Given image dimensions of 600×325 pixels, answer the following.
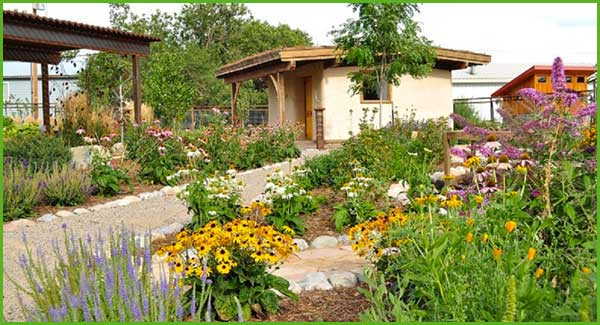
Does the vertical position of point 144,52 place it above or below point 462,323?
above

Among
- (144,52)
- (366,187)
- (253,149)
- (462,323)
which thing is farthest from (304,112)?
(462,323)

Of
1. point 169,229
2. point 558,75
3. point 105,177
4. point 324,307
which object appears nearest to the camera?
point 558,75

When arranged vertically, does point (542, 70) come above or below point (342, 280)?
above

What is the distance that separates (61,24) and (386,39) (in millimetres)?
6507

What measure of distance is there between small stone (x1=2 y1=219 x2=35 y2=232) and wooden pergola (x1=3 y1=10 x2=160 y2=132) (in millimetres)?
5934

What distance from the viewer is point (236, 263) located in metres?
3.92

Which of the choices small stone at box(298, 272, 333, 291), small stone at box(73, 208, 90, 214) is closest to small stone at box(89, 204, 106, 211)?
small stone at box(73, 208, 90, 214)

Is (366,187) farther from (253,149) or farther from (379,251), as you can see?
(253,149)

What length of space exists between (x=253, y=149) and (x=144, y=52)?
17.2ft

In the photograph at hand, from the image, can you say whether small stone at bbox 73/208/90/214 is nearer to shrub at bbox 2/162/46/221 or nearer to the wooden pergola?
shrub at bbox 2/162/46/221

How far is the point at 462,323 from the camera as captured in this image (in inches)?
112

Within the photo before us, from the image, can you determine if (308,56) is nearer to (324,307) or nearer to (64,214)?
(64,214)

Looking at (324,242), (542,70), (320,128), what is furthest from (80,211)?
(542,70)

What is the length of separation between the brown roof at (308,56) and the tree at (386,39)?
113 inches
